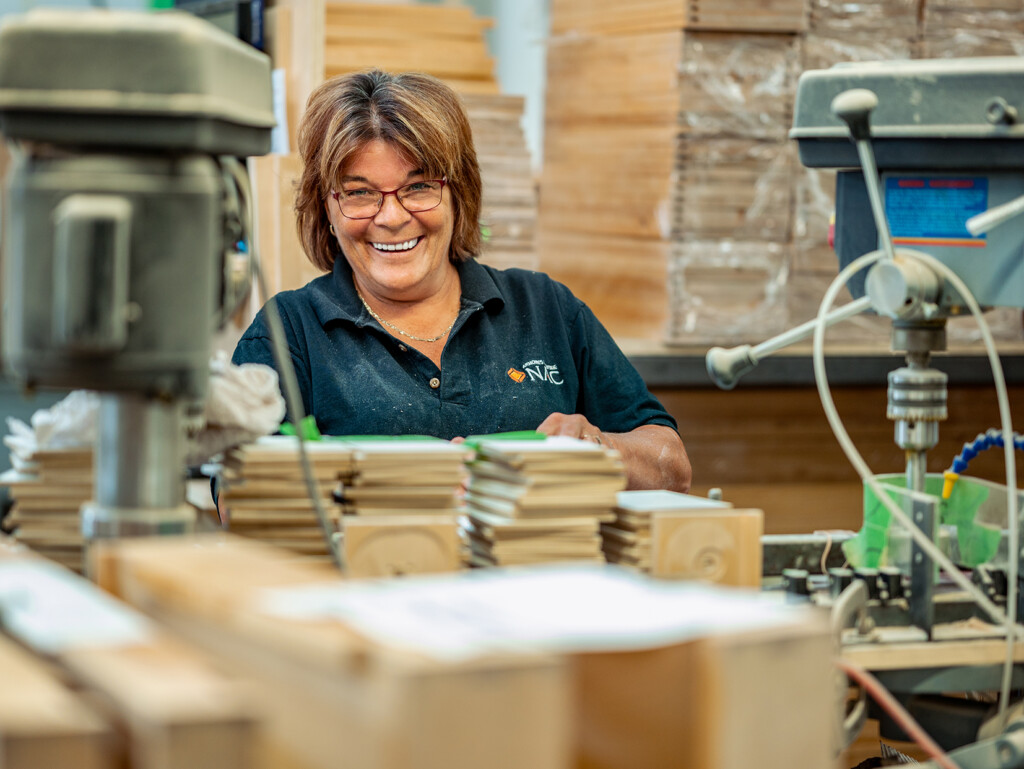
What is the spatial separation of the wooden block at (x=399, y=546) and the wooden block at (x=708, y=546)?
0.20m

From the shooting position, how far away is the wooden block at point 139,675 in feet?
2.10

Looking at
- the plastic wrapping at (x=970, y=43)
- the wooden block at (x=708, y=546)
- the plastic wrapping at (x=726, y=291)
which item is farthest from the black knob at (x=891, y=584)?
the plastic wrapping at (x=970, y=43)

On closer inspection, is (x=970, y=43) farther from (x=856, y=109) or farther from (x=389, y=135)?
(x=856, y=109)

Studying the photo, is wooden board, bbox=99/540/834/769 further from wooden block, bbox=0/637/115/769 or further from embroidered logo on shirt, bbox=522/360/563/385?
embroidered logo on shirt, bbox=522/360/563/385

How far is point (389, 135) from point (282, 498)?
42.3 inches

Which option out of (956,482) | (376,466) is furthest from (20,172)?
(956,482)

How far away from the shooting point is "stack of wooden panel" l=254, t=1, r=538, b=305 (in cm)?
301

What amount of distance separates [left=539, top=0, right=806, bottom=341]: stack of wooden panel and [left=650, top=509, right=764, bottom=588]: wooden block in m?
1.87

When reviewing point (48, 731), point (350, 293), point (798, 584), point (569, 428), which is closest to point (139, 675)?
point (48, 731)

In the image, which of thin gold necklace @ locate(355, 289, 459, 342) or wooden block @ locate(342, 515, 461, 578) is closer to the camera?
wooden block @ locate(342, 515, 461, 578)

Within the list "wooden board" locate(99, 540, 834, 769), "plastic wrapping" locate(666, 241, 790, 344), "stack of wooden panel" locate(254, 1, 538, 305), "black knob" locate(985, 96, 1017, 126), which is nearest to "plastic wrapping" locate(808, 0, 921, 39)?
"plastic wrapping" locate(666, 241, 790, 344)

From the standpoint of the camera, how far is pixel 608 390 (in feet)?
7.73

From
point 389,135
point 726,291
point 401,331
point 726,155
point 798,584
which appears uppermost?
point 726,155

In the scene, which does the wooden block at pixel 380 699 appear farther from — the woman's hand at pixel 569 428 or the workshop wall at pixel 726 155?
the workshop wall at pixel 726 155
